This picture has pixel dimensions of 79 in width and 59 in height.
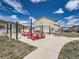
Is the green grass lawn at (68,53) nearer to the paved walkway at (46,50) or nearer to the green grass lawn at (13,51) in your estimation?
the paved walkway at (46,50)

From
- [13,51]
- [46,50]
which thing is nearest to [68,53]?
[46,50]

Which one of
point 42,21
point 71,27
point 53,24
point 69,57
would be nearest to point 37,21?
point 42,21

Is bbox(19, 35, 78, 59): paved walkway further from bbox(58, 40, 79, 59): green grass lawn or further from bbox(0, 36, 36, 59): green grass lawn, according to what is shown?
bbox(0, 36, 36, 59): green grass lawn

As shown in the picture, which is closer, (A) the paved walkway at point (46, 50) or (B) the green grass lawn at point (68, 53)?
(A) the paved walkway at point (46, 50)

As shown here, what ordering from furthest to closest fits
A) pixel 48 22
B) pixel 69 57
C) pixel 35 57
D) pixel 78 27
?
1. pixel 48 22
2. pixel 78 27
3. pixel 69 57
4. pixel 35 57

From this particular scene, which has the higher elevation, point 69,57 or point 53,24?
point 53,24

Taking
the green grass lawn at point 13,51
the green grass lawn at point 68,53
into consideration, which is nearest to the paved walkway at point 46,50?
the green grass lawn at point 68,53

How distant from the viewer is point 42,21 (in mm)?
62125

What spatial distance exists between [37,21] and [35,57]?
56.0 meters

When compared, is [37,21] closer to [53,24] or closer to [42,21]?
[42,21]

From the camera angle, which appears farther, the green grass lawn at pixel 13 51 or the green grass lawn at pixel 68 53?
the green grass lawn at pixel 68 53

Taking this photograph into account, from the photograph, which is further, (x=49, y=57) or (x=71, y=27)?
(x=71, y=27)

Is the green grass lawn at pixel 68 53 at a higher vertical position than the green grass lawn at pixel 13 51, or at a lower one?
lower

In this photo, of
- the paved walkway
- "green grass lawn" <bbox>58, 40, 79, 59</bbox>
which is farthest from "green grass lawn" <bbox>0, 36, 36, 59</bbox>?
"green grass lawn" <bbox>58, 40, 79, 59</bbox>
